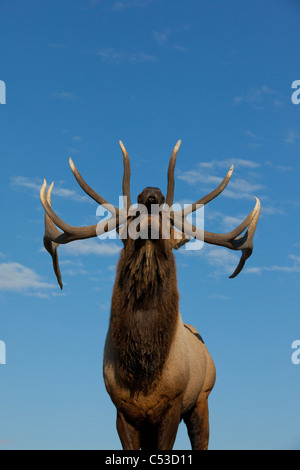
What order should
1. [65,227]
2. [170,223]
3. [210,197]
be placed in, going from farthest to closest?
[210,197] < [65,227] < [170,223]

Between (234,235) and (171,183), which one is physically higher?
(171,183)

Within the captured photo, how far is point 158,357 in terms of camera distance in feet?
25.3

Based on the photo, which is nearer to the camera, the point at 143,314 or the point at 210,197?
the point at 143,314

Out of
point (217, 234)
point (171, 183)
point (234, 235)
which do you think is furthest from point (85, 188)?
point (234, 235)

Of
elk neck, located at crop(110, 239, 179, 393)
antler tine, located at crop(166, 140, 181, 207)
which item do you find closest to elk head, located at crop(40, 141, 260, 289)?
antler tine, located at crop(166, 140, 181, 207)

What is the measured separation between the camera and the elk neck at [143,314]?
300 inches

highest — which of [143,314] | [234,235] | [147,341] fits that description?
[234,235]

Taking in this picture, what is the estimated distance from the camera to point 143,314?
770cm

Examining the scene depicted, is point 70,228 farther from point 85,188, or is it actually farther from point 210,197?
point 210,197
